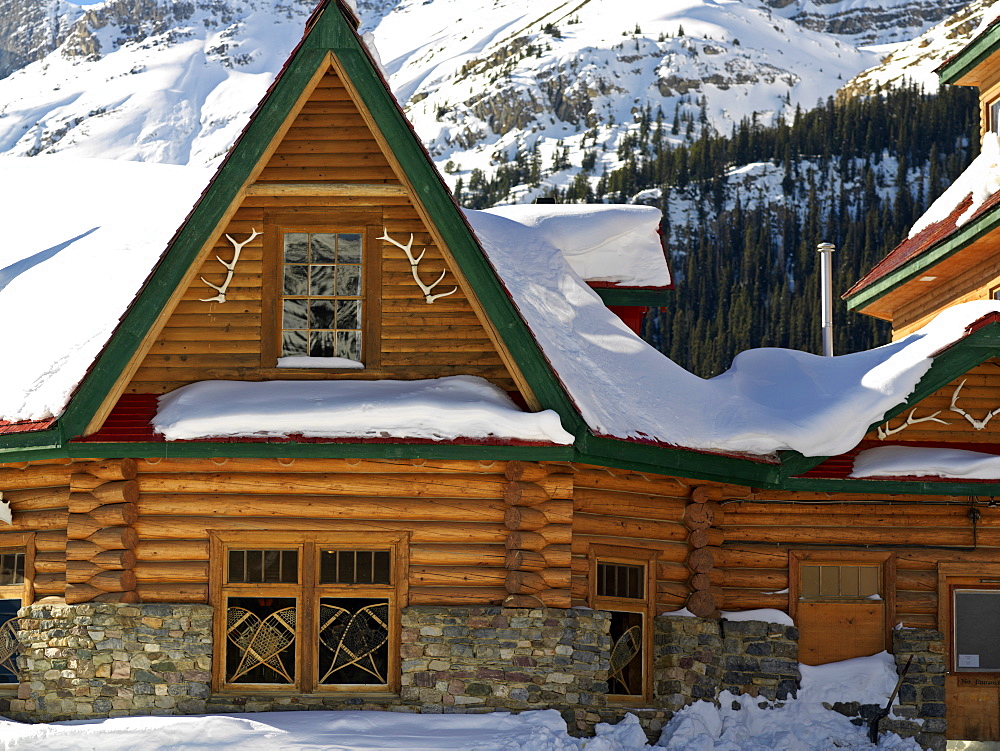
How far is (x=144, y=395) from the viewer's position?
12422 millimetres

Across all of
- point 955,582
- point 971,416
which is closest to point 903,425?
point 971,416

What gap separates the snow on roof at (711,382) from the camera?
13273 mm

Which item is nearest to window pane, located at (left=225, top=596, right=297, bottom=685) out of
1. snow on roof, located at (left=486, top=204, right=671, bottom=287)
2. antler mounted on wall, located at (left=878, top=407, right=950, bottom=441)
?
antler mounted on wall, located at (left=878, top=407, right=950, bottom=441)

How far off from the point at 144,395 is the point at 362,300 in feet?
7.94

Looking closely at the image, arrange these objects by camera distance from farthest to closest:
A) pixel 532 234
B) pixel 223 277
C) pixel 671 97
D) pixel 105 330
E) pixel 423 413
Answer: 1. pixel 671 97
2. pixel 532 234
3. pixel 105 330
4. pixel 223 277
5. pixel 423 413

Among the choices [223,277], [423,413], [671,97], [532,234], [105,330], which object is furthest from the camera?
[671,97]

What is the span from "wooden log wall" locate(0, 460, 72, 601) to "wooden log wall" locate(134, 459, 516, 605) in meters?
1.00

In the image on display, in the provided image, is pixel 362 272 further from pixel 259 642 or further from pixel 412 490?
pixel 259 642

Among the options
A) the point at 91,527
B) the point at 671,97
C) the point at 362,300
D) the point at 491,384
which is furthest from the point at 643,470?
the point at 671,97

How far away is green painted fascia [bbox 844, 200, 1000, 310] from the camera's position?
57.1 feet

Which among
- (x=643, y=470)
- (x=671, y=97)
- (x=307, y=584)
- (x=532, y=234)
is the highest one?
(x=671, y=97)

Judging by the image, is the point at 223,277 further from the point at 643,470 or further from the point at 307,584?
the point at 643,470

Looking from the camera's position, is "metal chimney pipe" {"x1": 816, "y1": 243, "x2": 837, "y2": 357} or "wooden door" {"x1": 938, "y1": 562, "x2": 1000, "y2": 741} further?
"metal chimney pipe" {"x1": 816, "y1": 243, "x2": 837, "y2": 357}

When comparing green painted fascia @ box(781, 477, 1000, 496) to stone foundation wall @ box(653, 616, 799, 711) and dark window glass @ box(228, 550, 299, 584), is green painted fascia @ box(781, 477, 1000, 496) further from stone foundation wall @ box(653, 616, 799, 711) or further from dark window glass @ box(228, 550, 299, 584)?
dark window glass @ box(228, 550, 299, 584)
